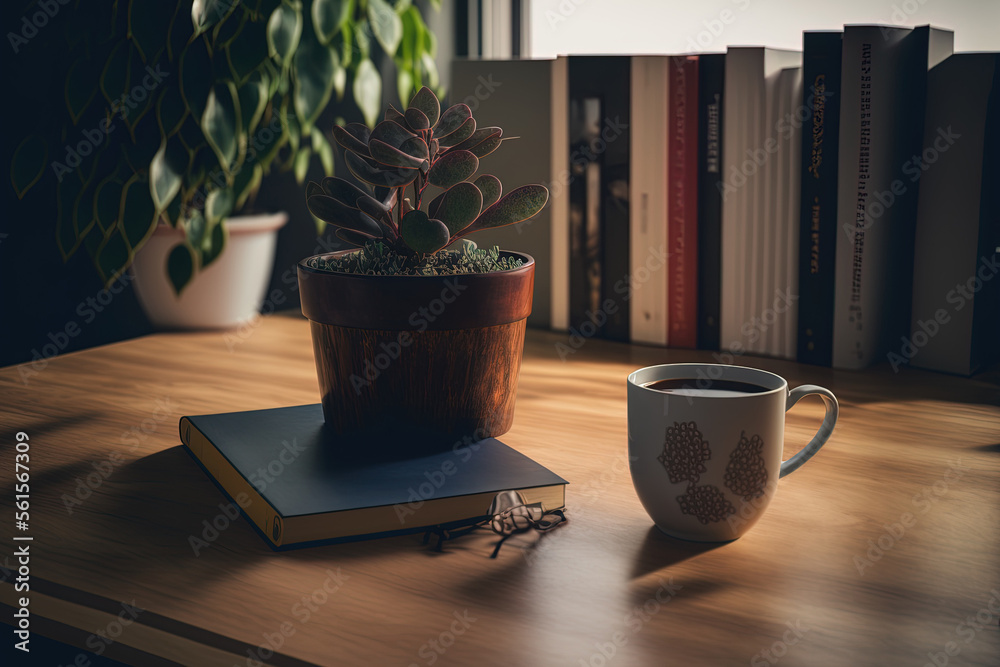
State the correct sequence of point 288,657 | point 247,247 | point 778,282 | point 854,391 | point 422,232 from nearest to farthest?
point 288,657, point 422,232, point 854,391, point 778,282, point 247,247

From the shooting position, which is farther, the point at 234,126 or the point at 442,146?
the point at 234,126

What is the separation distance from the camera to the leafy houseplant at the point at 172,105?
98cm

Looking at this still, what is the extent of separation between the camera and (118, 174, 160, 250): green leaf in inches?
39.6

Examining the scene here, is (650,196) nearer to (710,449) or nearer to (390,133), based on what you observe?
(390,133)

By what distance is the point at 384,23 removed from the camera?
1224 mm

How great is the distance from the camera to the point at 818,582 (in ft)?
1.57

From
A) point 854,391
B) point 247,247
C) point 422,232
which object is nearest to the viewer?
point 422,232

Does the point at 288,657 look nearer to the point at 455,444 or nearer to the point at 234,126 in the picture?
the point at 455,444

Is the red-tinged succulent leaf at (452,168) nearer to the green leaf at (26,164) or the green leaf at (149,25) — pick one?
the green leaf at (149,25)

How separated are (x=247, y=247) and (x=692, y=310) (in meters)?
0.63

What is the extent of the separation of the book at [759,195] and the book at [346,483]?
1.51ft

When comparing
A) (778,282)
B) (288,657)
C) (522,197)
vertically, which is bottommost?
(288,657)

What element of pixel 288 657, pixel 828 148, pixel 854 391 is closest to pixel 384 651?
pixel 288 657

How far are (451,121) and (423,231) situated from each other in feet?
0.30
